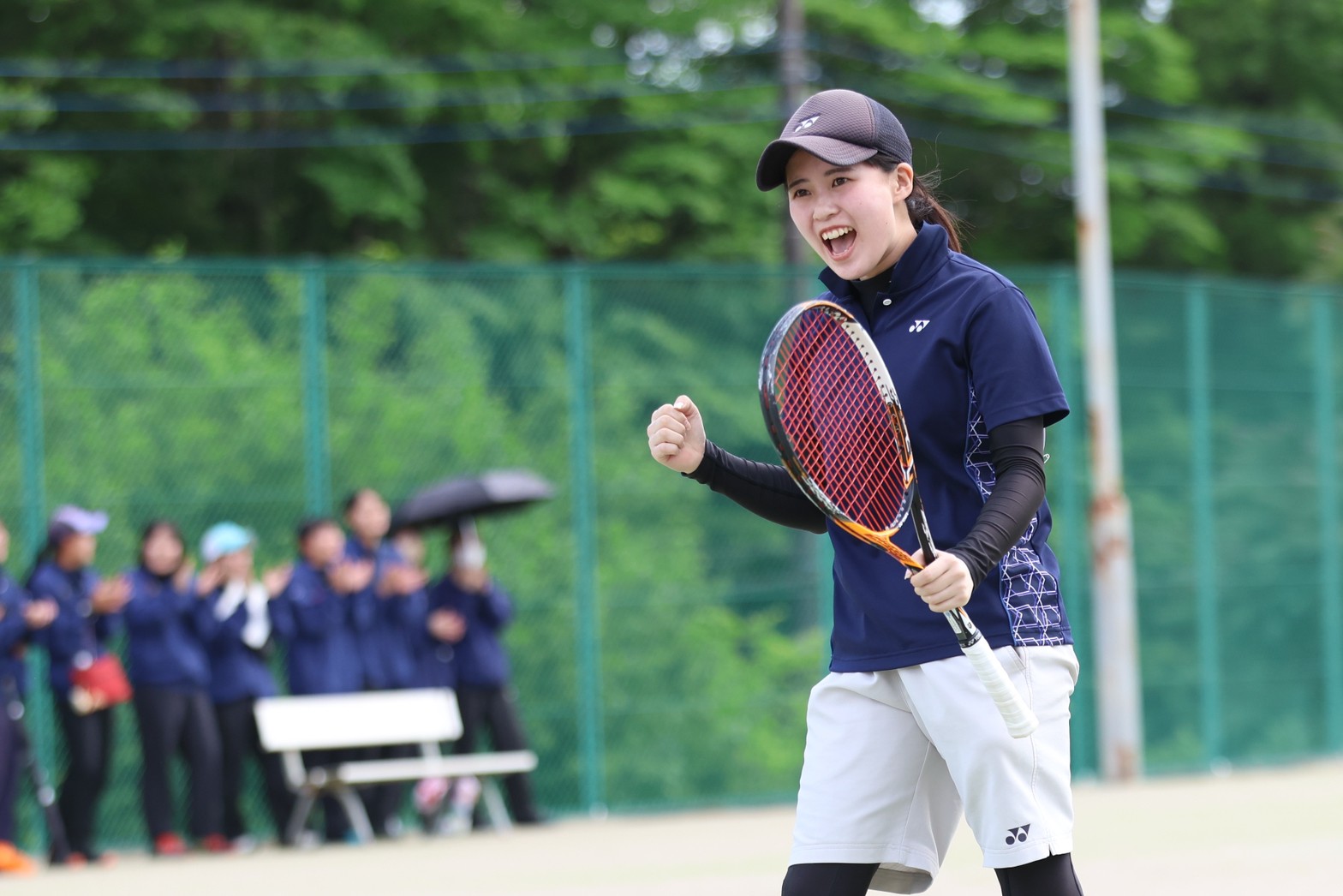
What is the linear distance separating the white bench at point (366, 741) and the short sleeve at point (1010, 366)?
24.4 ft

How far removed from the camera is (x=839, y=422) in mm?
3836

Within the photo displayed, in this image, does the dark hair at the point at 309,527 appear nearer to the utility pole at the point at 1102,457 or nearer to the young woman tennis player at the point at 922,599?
the utility pole at the point at 1102,457

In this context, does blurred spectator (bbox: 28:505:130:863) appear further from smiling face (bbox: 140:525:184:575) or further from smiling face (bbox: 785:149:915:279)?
→ smiling face (bbox: 785:149:915:279)

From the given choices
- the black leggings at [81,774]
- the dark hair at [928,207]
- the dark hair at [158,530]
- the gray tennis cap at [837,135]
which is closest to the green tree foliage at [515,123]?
the dark hair at [158,530]

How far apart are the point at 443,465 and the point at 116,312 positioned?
2.12 m

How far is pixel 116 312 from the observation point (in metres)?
10.8

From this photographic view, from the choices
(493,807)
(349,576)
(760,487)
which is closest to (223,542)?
(349,576)

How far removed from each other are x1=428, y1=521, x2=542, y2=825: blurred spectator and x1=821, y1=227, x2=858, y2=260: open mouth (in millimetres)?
7758

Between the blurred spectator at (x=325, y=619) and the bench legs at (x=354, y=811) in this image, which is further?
the blurred spectator at (x=325, y=619)

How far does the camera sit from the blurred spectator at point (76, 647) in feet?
33.0

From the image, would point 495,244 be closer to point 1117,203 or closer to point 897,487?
point 1117,203

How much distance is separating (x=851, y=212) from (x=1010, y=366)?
0.45m

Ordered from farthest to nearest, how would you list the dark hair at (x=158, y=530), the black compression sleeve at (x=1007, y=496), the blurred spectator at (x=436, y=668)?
the blurred spectator at (x=436, y=668)
the dark hair at (x=158, y=530)
the black compression sleeve at (x=1007, y=496)

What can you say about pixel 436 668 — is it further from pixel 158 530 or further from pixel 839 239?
pixel 839 239
